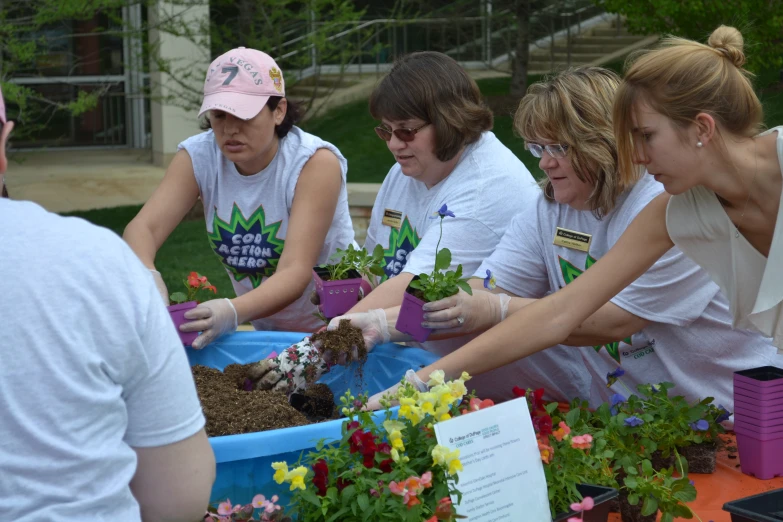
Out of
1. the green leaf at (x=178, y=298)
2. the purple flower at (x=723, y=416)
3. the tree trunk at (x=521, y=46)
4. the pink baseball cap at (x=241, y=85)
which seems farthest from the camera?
the tree trunk at (x=521, y=46)

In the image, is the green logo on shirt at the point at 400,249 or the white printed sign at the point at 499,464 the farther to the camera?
the green logo on shirt at the point at 400,249

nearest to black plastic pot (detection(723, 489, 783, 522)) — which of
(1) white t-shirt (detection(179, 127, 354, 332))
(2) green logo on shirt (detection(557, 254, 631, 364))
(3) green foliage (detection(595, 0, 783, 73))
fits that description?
(2) green logo on shirt (detection(557, 254, 631, 364))

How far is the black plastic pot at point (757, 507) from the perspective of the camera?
1446 mm

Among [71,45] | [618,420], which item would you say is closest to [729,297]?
[618,420]

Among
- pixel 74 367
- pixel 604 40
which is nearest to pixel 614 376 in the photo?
pixel 74 367

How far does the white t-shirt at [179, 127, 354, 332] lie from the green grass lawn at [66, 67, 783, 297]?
2.76m

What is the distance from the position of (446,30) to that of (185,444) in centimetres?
1315

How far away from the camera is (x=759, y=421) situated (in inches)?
71.2

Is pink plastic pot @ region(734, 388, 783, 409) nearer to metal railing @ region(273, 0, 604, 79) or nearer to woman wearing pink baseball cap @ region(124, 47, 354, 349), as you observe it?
woman wearing pink baseball cap @ region(124, 47, 354, 349)

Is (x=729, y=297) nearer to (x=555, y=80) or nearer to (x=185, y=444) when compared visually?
(x=555, y=80)

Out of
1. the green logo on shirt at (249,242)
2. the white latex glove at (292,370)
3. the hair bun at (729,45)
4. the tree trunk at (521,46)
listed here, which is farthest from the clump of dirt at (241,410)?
the tree trunk at (521,46)

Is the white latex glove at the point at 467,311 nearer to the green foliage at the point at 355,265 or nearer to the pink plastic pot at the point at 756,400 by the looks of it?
the green foliage at the point at 355,265

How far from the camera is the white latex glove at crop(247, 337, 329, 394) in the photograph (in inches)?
81.0

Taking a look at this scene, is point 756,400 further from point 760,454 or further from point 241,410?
point 241,410
